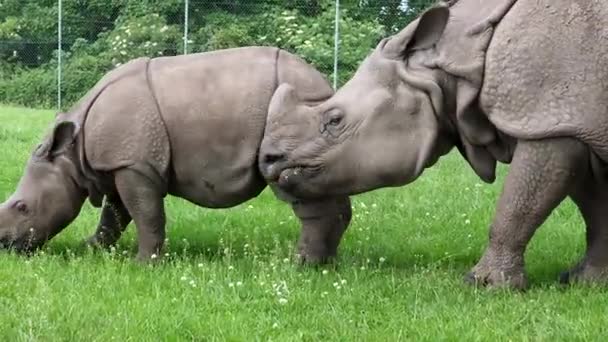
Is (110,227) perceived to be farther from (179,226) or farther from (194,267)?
(194,267)

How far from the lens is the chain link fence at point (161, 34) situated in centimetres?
2230

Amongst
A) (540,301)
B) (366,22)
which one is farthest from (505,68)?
(366,22)

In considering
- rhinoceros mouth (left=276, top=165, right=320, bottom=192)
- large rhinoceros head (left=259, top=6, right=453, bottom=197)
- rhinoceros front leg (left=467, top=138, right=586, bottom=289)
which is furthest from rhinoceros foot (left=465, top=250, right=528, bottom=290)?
rhinoceros mouth (left=276, top=165, right=320, bottom=192)

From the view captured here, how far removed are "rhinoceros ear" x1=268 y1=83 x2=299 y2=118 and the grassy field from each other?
0.95 meters

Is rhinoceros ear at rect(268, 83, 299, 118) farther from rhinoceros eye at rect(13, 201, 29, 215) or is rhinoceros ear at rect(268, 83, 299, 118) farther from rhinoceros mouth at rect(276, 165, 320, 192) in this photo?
rhinoceros eye at rect(13, 201, 29, 215)

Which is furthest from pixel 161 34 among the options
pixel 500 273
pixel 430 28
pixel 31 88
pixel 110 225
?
pixel 500 273

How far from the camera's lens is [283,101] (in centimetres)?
677

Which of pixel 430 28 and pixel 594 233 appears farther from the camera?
pixel 594 233

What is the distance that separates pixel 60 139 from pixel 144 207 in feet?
2.48

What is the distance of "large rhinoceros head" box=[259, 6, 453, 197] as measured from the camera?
20.9 feet

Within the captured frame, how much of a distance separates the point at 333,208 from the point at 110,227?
5.98 feet

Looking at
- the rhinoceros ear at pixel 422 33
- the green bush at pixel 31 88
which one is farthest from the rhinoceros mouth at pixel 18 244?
the green bush at pixel 31 88

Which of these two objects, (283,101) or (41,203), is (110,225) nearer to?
(41,203)

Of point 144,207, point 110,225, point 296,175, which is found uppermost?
point 296,175
